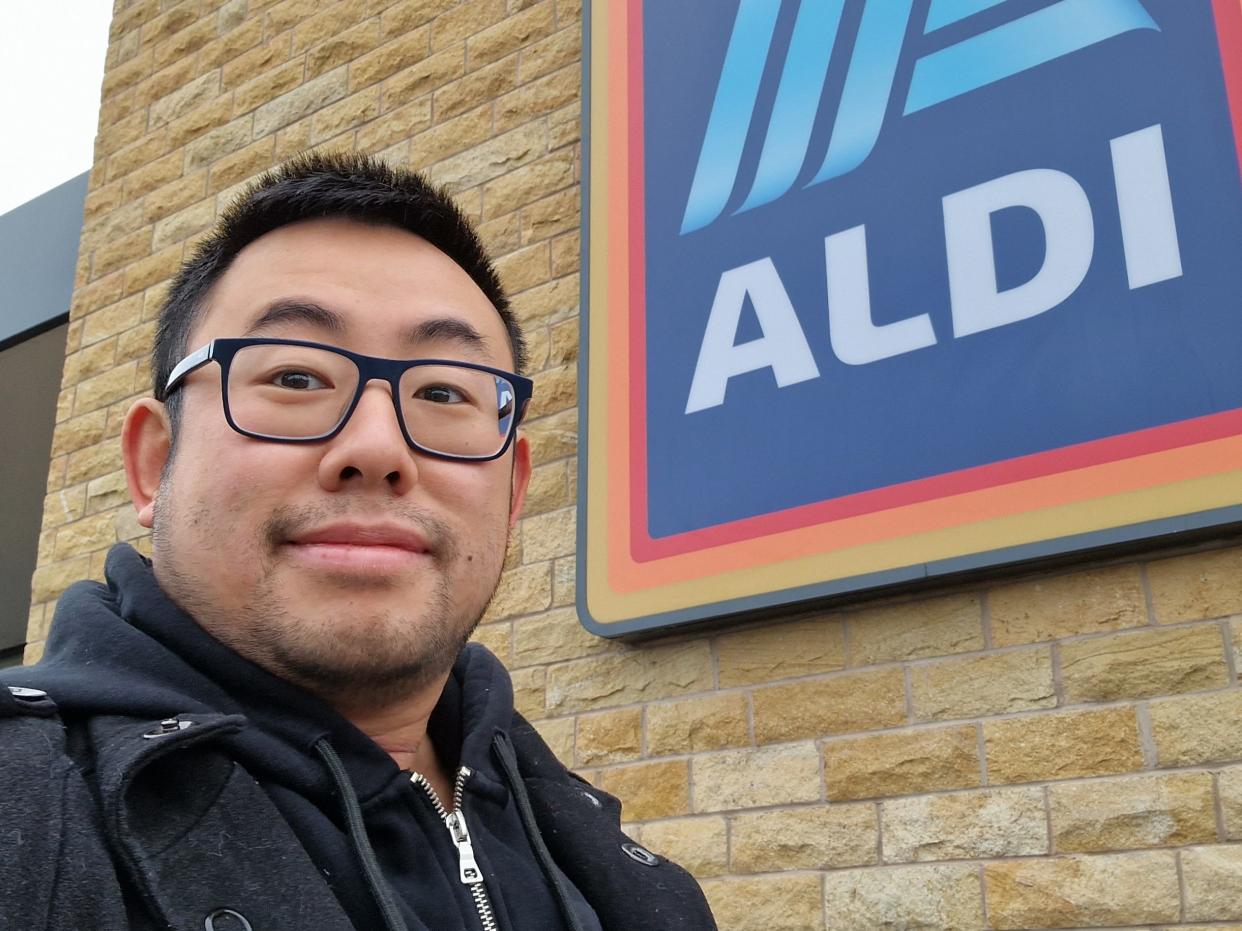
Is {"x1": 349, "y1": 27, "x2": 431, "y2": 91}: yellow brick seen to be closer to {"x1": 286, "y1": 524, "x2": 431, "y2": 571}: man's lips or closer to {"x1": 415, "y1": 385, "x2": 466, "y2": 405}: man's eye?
{"x1": 415, "y1": 385, "x2": 466, "y2": 405}: man's eye

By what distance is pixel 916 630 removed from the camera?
9.11 ft

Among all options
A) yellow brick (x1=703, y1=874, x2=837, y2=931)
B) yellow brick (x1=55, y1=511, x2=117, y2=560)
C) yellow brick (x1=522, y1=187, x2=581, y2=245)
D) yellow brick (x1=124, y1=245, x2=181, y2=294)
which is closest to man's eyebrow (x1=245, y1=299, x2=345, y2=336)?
yellow brick (x1=703, y1=874, x2=837, y2=931)

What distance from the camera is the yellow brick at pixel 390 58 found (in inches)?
173

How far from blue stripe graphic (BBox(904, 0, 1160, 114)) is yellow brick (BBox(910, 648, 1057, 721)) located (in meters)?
1.37

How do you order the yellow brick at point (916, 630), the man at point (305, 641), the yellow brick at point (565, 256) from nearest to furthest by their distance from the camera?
1. the man at point (305, 641)
2. the yellow brick at point (916, 630)
3. the yellow brick at point (565, 256)

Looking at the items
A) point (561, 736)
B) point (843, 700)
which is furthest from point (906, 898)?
point (561, 736)

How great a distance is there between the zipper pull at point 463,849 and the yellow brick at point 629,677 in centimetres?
166

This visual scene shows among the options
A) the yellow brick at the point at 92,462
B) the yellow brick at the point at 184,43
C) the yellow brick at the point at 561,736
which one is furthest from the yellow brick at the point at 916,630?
the yellow brick at the point at 184,43

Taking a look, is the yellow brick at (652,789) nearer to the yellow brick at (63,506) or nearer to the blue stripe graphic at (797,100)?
the blue stripe graphic at (797,100)

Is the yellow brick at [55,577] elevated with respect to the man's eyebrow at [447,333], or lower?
elevated

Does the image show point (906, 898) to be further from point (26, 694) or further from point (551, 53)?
point (551, 53)

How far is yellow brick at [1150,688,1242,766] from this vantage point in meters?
2.38

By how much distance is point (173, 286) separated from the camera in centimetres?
163

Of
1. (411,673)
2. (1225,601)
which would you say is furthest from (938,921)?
(411,673)
